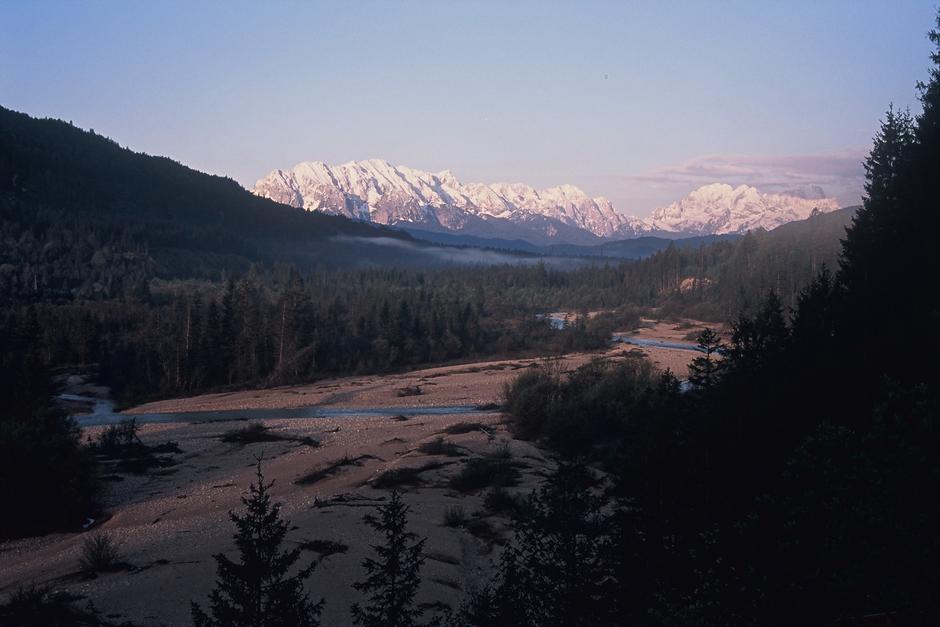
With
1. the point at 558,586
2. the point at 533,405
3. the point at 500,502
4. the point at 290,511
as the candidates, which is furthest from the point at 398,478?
the point at 558,586

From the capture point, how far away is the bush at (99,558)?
1366 centimetres

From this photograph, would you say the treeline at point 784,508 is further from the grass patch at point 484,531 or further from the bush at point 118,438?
the bush at point 118,438

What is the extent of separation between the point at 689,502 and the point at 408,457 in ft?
56.8

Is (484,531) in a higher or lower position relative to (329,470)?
higher

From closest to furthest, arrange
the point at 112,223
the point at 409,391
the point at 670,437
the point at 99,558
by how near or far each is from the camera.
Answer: the point at 670,437, the point at 99,558, the point at 409,391, the point at 112,223

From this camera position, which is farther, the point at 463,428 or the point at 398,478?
the point at 463,428

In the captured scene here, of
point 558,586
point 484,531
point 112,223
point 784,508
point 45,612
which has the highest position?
point 112,223

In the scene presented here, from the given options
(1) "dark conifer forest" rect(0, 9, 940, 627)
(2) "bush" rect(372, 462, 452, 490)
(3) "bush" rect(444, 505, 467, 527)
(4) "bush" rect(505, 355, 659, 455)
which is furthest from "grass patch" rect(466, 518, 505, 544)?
(4) "bush" rect(505, 355, 659, 455)

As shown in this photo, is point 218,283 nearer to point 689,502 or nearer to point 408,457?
point 408,457

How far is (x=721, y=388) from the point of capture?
16797mm

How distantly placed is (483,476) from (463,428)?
8932 mm

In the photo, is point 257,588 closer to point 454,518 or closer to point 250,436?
point 454,518

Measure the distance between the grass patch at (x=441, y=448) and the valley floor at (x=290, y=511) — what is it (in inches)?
14.4

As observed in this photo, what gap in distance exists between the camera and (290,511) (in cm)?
1795
